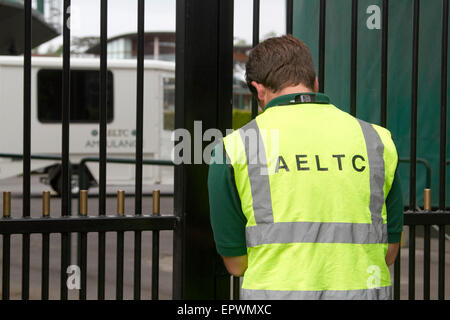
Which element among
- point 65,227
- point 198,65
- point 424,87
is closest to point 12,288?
point 65,227

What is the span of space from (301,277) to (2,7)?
12694 millimetres

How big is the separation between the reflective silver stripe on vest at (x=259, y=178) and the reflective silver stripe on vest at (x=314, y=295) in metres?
0.22

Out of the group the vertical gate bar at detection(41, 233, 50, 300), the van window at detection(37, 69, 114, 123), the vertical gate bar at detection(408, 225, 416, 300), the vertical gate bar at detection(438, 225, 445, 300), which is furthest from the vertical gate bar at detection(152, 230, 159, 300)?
the van window at detection(37, 69, 114, 123)

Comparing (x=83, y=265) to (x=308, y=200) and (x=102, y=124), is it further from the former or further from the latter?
(x=308, y=200)

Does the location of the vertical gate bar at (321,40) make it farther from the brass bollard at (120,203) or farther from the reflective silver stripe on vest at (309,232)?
the reflective silver stripe on vest at (309,232)

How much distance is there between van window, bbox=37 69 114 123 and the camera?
1317cm

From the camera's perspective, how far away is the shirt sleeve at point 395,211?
6.95 ft

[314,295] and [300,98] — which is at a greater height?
[300,98]

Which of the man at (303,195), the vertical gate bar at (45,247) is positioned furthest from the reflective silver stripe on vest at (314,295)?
the vertical gate bar at (45,247)

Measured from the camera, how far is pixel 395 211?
7.10 feet

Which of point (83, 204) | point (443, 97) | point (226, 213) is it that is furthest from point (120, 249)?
point (443, 97)

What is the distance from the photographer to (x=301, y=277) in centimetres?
190

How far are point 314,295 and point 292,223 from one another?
0.77 feet

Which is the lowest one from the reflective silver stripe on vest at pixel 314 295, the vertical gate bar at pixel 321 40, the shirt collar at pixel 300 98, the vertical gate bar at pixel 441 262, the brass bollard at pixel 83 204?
the vertical gate bar at pixel 441 262
